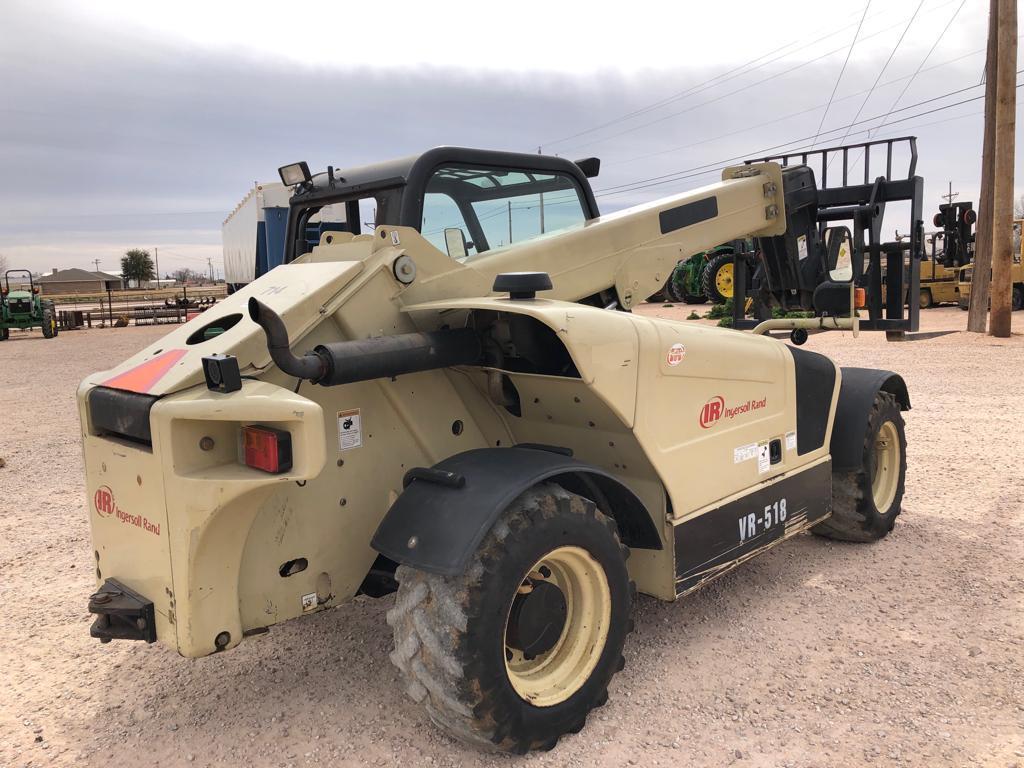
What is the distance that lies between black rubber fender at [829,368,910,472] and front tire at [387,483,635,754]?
2.21 m

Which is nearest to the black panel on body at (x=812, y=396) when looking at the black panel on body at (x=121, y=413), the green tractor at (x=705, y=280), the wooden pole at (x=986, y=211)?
the black panel on body at (x=121, y=413)

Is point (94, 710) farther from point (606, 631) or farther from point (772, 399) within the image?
point (772, 399)

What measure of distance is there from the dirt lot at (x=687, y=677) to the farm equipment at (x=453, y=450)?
0.34 meters

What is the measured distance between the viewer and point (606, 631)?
9.91 feet

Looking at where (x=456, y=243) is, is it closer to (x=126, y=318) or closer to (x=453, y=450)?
(x=453, y=450)

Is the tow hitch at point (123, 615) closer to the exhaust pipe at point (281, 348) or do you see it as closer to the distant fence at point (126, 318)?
the exhaust pipe at point (281, 348)

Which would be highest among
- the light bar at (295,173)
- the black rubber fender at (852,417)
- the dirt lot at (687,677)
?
the light bar at (295,173)

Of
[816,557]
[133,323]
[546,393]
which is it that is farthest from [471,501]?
[133,323]

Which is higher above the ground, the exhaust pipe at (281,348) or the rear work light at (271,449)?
the exhaust pipe at (281,348)

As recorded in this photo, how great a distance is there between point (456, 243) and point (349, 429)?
1.25 metres

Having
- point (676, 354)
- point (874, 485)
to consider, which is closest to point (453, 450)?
point (676, 354)

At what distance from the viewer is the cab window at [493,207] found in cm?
373

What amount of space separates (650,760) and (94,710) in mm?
2267

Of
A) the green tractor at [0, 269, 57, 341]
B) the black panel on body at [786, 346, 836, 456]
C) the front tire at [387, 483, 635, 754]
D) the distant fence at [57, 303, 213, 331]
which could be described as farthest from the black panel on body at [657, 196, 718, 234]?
the distant fence at [57, 303, 213, 331]
